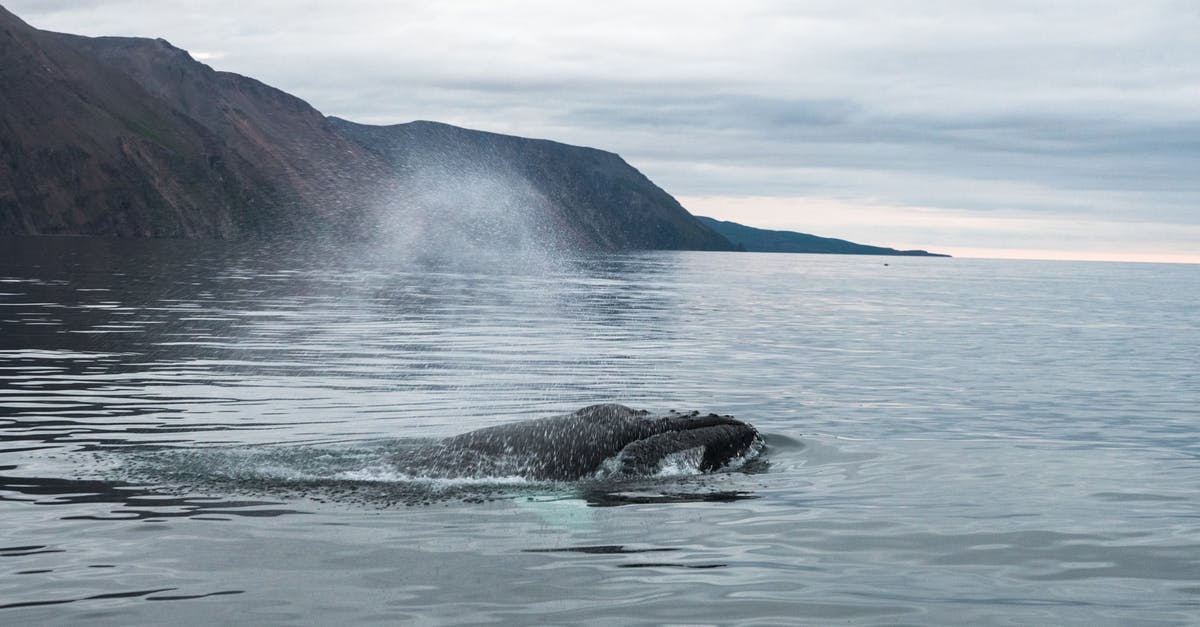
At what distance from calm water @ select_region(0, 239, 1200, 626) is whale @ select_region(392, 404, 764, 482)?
694 millimetres

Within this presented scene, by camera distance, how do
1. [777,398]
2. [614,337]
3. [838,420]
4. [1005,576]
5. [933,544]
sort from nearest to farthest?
1. [1005,576]
2. [933,544]
3. [838,420]
4. [777,398]
5. [614,337]

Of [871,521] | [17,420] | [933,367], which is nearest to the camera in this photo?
[871,521]

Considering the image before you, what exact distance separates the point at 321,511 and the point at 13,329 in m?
28.5

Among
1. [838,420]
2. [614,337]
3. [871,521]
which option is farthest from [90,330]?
[871,521]

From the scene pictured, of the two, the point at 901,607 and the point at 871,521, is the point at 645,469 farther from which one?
the point at 901,607

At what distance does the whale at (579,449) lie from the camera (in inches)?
719

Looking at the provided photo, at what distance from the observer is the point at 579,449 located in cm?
1856

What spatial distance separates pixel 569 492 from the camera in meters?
17.2

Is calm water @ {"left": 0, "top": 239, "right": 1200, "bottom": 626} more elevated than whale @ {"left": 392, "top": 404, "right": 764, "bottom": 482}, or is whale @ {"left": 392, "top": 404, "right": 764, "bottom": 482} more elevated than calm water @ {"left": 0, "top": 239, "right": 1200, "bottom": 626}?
whale @ {"left": 392, "top": 404, "right": 764, "bottom": 482}

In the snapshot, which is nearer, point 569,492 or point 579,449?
point 569,492

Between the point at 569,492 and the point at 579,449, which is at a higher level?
the point at 579,449

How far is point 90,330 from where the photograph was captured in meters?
41.0

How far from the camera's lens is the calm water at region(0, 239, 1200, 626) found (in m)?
12.2

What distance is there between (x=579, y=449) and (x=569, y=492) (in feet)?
4.62
